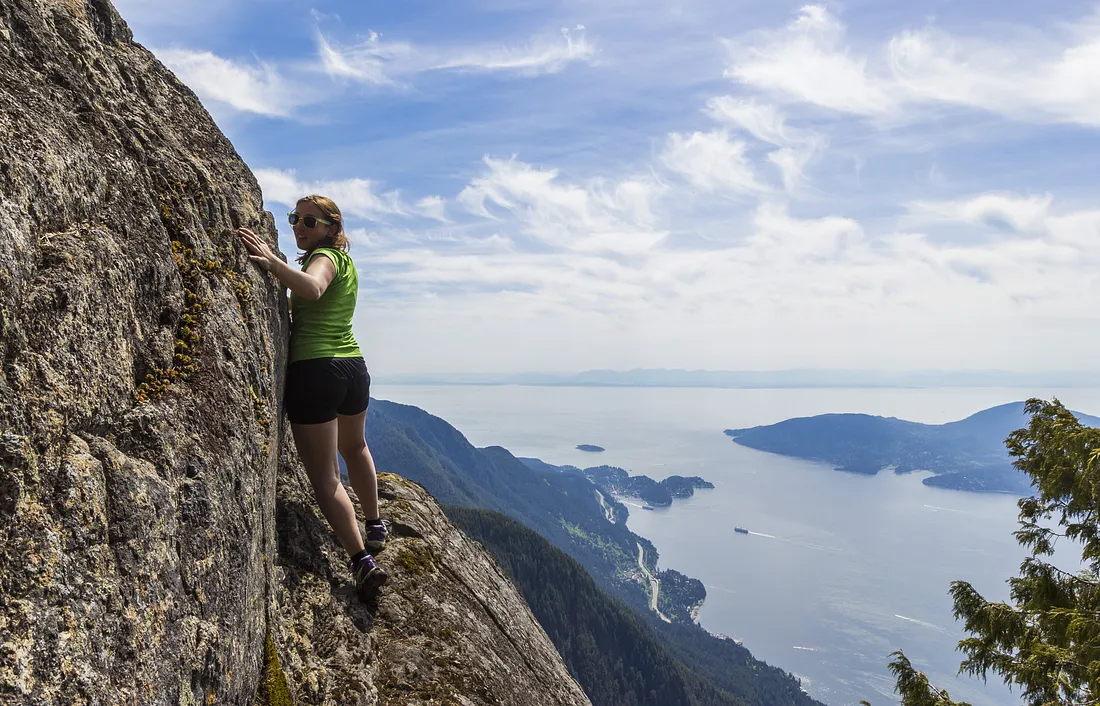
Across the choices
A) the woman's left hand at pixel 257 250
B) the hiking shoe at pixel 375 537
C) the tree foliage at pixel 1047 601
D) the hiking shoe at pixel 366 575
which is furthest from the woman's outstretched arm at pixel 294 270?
the tree foliage at pixel 1047 601

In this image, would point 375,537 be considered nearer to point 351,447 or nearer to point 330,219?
point 351,447

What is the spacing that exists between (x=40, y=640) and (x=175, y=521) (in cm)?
135

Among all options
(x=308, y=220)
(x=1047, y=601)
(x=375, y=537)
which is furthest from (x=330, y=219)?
(x=1047, y=601)

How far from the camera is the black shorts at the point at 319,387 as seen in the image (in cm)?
714

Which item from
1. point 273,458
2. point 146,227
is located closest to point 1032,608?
point 273,458

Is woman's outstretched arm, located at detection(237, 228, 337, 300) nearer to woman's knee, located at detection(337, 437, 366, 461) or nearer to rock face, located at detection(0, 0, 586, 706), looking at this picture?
rock face, located at detection(0, 0, 586, 706)

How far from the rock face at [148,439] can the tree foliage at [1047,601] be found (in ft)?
36.4

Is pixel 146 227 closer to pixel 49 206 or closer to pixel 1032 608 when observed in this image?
pixel 49 206

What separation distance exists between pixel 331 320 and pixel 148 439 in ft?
9.61

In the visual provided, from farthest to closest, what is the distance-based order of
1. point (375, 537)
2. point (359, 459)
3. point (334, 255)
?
point (375, 537) → point (359, 459) → point (334, 255)

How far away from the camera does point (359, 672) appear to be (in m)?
6.90

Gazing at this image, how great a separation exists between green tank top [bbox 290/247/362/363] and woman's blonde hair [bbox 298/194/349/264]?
14 centimetres

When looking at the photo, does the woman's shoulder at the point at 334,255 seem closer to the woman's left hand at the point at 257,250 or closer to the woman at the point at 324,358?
the woman at the point at 324,358

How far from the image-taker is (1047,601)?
1448cm
